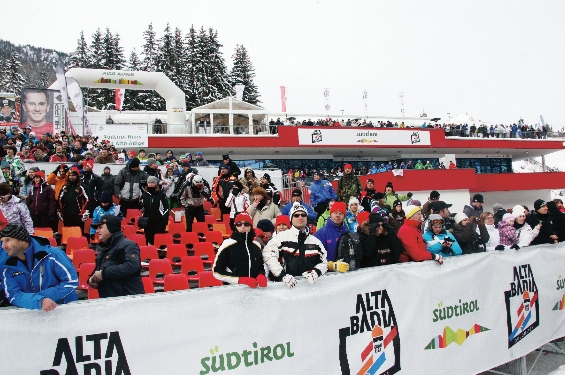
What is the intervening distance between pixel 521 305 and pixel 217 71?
1854 inches

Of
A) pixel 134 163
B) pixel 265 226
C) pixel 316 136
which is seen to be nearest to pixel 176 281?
pixel 265 226

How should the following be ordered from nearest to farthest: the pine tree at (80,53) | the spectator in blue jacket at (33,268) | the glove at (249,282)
→ 1. the spectator in blue jacket at (33,268)
2. the glove at (249,282)
3. the pine tree at (80,53)

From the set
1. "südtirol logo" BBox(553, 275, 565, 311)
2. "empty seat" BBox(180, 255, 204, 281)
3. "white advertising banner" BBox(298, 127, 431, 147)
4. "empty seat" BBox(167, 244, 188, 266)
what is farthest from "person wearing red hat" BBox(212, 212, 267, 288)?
"white advertising banner" BBox(298, 127, 431, 147)

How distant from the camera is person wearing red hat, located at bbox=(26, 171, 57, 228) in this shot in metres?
8.20

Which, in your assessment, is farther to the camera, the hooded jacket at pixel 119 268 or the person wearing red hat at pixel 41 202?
the person wearing red hat at pixel 41 202

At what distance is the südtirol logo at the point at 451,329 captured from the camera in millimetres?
4680

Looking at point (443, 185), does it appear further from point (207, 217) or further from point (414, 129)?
point (207, 217)

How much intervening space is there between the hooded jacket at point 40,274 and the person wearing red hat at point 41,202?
17.4 ft

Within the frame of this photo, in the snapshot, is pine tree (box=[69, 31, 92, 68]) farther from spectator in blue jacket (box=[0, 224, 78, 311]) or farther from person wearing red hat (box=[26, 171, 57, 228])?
spectator in blue jacket (box=[0, 224, 78, 311])

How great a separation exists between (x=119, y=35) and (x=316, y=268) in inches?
2088

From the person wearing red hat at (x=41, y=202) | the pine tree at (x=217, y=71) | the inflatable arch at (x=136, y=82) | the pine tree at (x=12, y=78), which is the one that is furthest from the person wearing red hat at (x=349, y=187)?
the pine tree at (x=12, y=78)

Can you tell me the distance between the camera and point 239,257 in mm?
4164

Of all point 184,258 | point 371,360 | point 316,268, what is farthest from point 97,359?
point 184,258

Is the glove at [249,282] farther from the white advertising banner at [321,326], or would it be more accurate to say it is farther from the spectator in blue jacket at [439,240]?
the spectator in blue jacket at [439,240]
